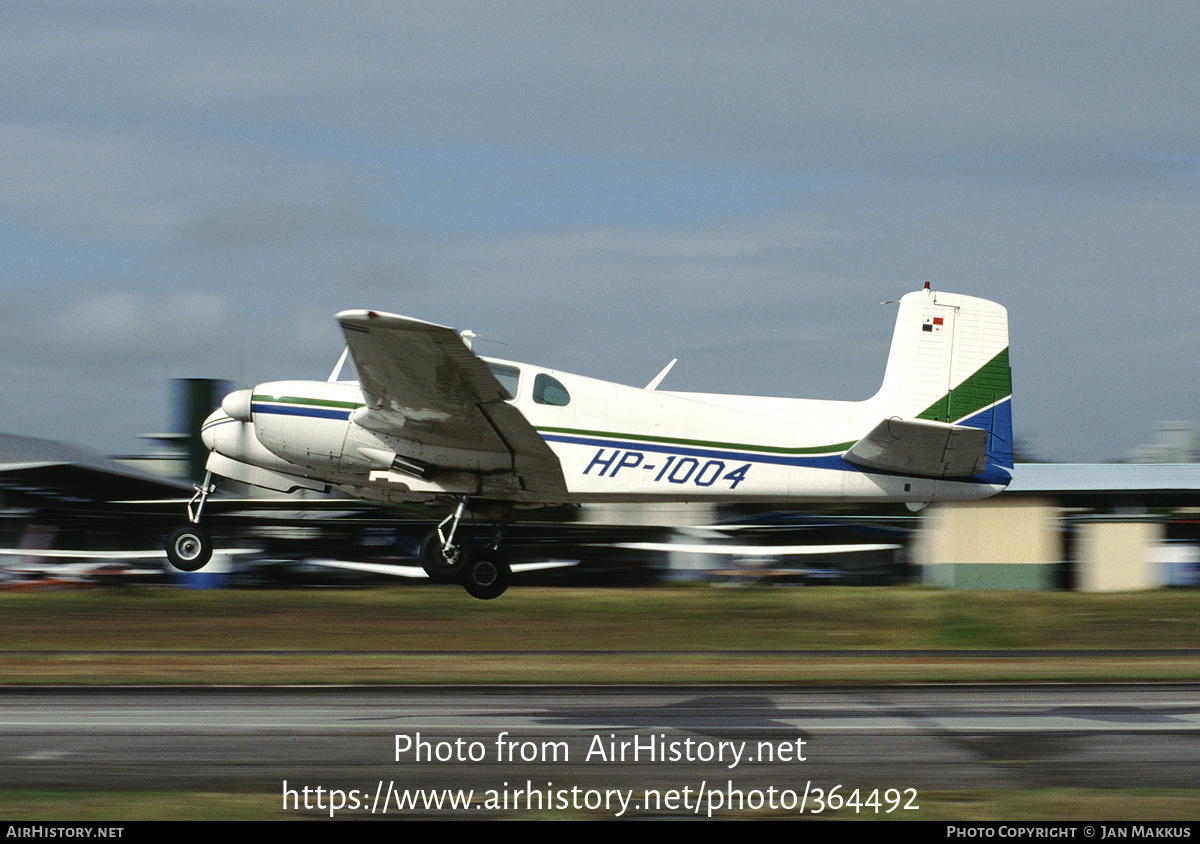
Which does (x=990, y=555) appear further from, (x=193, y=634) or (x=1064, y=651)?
(x=193, y=634)

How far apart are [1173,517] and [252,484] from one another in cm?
2516

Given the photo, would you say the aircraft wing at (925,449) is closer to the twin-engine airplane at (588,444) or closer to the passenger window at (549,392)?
the twin-engine airplane at (588,444)

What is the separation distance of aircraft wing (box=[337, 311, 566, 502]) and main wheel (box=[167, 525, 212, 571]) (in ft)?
8.54

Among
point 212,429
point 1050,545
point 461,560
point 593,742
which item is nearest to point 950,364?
point 461,560

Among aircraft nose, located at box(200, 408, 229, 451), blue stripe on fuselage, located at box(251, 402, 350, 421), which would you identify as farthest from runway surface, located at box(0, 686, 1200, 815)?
blue stripe on fuselage, located at box(251, 402, 350, 421)

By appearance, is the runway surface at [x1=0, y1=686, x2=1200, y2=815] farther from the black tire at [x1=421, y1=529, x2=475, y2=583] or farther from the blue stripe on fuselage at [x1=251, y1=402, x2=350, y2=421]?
the blue stripe on fuselage at [x1=251, y1=402, x2=350, y2=421]

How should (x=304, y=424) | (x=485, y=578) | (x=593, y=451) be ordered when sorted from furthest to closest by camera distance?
(x=485, y=578), (x=593, y=451), (x=304, y=424)

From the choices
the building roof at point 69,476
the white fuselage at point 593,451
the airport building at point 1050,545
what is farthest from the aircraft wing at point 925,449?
the building roof at point 69,476

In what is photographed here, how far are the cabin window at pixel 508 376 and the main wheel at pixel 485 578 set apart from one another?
2256mm

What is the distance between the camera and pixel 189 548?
611 inches

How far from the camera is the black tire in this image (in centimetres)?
1545

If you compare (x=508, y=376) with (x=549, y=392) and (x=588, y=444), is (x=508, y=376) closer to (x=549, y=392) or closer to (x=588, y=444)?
(x=549, y=392)

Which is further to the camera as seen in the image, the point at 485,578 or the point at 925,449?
the point at 485,578

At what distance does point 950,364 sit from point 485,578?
686 centimetres
